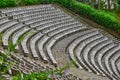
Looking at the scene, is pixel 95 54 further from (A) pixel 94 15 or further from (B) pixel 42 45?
(A) pixel 94 15

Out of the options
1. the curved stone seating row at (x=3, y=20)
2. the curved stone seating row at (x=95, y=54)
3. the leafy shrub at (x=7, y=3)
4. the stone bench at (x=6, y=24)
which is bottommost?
the curved stone seating row at (x=95, y=54)

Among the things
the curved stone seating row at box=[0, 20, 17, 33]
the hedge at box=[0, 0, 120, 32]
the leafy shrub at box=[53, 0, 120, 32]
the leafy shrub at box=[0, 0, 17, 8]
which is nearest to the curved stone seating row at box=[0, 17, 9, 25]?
the curved stone seating row at box=[0, 20, 17, 33]

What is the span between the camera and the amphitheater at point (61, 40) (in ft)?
49.0

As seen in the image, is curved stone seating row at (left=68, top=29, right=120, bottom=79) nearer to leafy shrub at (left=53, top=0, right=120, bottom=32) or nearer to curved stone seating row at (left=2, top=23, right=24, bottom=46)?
leafy shrub at (left=53, top=0, right=120, bottom=32)

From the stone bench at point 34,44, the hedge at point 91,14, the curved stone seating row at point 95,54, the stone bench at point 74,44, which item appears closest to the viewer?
the stone bench at point 34,44

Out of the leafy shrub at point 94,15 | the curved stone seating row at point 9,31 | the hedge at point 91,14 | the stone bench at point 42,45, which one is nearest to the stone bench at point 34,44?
the stone bench at point 42,45

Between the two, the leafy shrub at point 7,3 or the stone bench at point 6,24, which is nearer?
the stone bench at point 6,24

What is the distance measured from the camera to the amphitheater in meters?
14.9

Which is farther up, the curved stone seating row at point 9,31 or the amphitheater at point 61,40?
the curved stone seating row at point 9,31

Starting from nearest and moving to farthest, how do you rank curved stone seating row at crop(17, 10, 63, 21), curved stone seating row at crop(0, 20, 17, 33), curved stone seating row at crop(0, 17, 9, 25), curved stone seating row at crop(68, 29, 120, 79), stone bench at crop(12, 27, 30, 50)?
stone bench at crop(12, 27, 30, 50) < curved stone seating row at crop(68, 29, 120, 79) < curved stone seating row at crop(0, 20, 17, 33) < curved stone seating row at crop(0, 17, 9, 25) < curved stone seating row at crop(17, 10, 63, 21)

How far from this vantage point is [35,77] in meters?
3.17

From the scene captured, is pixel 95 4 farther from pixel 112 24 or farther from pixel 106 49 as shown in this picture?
pixel 106 49

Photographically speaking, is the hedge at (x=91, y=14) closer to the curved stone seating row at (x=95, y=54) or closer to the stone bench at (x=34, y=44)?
the curved stone seating row at (x=95, y=54)

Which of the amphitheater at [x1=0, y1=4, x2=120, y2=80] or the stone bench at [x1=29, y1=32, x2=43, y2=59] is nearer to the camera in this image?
the stone bench at [x1=29, y1=32, x2=43, y2=59]
